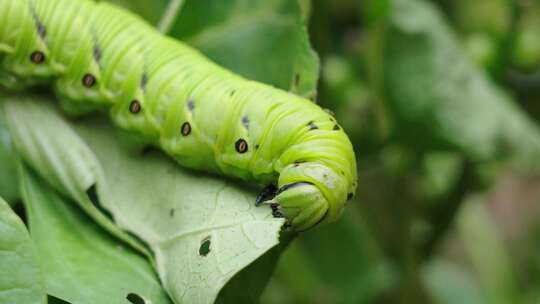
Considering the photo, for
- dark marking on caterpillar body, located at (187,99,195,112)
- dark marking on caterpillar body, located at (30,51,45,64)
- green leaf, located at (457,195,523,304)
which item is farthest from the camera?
green leaf, located at (457,195,523,304)


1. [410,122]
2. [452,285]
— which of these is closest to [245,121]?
[410,122]

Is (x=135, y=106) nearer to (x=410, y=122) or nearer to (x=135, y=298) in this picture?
(x=135, y=298)

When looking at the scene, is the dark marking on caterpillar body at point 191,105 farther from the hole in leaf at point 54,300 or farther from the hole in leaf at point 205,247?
A: the hole in leaf at point 54,300

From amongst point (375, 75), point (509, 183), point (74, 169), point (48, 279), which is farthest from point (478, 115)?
point (509, 183)

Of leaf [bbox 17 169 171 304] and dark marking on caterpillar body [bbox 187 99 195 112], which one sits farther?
dark marking on caterpillar body [bbox 187 99 195 112]

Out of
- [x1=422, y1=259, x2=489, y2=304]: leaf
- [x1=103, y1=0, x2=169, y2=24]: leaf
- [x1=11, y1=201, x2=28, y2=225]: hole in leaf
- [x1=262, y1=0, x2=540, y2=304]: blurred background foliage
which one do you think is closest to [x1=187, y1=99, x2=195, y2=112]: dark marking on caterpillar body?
[x1=11, y1=201, x2=28, y2=225]: hole in leaf

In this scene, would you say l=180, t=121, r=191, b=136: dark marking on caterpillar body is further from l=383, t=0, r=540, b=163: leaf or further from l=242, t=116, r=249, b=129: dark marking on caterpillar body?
l=383, t=0, r=540, b=163: leaf

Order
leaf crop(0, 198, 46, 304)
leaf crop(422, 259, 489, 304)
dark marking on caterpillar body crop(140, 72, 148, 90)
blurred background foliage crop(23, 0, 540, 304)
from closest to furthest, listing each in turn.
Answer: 1. leaf crop(0, 198, 46, 304)
2. dark marking on caterpillar body crop(140, 72, 148, 90)
3. blurred background foliage crop(23, 0, 540, 304)
4. leaf crop(422, 259, 489, 304)
